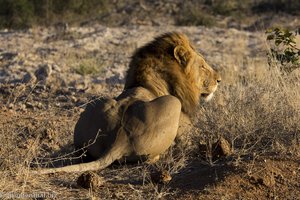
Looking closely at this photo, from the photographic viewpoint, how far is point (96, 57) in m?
12.8

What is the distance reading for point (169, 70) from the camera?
6.96m

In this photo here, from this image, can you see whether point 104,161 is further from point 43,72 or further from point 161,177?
point 43,72

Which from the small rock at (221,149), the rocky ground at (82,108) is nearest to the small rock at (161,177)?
the rocky ground at (82,108)

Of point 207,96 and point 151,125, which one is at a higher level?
point 151,125

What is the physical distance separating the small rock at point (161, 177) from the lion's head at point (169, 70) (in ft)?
3.92

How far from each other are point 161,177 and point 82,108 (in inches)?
143

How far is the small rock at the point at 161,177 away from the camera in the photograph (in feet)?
18.2

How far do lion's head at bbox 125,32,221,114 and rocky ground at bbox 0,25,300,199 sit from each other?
1.14 feet

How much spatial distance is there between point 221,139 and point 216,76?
5.00 ft

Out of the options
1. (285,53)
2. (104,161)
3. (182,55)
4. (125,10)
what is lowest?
(125,10)

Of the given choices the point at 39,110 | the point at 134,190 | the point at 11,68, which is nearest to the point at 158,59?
the point at 134,190

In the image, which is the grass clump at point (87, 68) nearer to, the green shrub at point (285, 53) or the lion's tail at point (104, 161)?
the green shrub at point (285, 53)

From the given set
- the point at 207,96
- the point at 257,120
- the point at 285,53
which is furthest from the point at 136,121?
the point at 285,53

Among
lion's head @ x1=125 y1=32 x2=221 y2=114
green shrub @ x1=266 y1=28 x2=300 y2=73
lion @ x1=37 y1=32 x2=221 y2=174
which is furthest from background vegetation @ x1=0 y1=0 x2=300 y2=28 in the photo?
lion @ x1=37 y1=32 x2=221 y2=174
